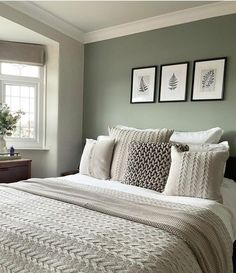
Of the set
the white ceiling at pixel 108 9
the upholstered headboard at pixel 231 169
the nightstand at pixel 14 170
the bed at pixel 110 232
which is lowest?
the nightstand at pixel 14 170

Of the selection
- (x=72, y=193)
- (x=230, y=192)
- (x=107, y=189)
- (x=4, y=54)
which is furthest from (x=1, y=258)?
(x=4, y=54)

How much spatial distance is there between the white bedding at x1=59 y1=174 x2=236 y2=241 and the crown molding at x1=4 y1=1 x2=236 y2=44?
5.54 feet

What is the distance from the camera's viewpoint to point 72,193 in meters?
1.66

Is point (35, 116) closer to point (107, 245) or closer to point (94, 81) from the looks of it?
point (94, 81)

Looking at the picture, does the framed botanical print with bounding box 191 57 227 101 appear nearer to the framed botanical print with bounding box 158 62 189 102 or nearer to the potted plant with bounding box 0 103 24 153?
the framed botanical print with bounding box 158 62 189 102

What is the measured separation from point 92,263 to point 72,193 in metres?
0.82

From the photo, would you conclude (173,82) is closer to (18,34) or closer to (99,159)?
(99,159)

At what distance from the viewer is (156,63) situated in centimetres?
282

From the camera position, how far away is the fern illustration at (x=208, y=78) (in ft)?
8.17

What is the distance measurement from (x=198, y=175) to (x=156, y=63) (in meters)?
1.57

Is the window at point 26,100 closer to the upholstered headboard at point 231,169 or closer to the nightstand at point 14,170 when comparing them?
the nightstand at point 14,170

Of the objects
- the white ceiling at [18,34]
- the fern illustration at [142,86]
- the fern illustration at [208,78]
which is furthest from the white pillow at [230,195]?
the white ceiling at [18,34]

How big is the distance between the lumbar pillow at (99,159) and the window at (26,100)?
3.50 feet

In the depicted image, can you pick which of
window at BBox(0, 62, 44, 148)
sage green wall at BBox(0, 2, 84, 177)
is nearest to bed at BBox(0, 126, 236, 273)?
sage green wall at BBox(0, 2, 84, 177)
